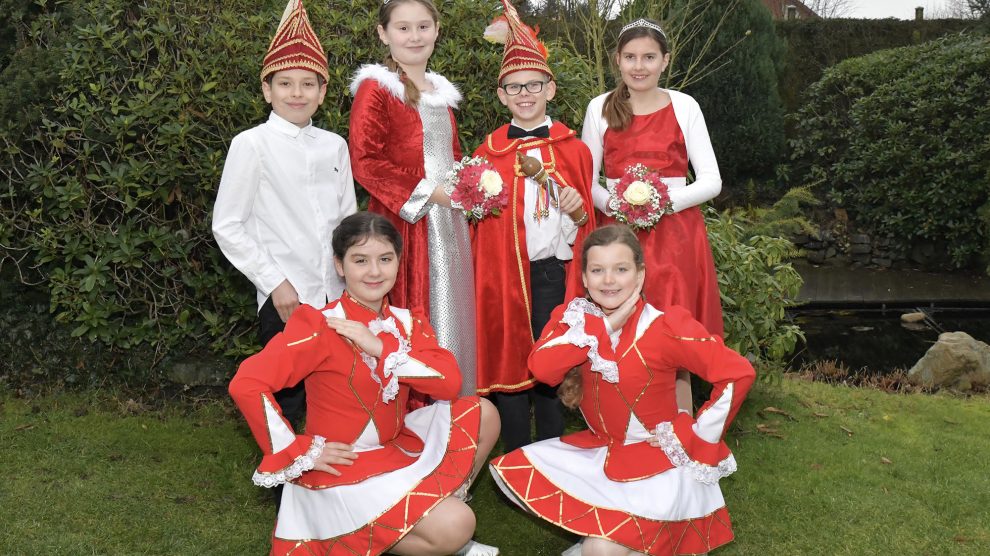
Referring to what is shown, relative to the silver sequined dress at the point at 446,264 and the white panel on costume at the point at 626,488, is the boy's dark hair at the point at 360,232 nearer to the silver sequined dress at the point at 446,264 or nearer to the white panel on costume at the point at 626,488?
the silver sequined dress at the point at 446,264

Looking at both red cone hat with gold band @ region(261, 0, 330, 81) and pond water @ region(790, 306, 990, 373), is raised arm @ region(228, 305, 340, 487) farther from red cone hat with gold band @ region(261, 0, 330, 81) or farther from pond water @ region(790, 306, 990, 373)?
pond water @ region(790, 306, 990, 373)

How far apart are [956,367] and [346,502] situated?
18.2ft

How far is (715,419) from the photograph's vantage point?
2.84m

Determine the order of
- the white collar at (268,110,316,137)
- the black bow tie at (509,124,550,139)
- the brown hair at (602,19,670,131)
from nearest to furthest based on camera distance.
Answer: the white collar at (268,110,316,137), the brown hair at (602,19,670,131), the black bow tie at (509,124,550,139)

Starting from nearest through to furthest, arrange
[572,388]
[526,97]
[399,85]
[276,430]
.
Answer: [276,430], [572,388], [399,85], [526,97]

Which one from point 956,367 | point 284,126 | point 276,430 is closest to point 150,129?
point 284,126

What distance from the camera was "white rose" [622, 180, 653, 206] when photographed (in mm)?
3346

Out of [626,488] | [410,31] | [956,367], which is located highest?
[410,31]

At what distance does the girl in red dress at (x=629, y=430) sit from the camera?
2.85 m

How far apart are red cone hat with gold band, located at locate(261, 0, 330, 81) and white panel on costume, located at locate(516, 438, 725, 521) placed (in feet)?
5.17

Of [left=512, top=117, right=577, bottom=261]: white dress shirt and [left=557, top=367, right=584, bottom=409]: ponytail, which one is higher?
[left=512, top=117, right=577, bottom=261]: white dress shirt

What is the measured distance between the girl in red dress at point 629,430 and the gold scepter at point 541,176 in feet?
1.57

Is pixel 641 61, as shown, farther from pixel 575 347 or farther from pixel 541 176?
pixel 575 347

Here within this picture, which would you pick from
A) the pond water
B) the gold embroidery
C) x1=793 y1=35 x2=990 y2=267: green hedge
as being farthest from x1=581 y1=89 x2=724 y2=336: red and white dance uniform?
x1=793 y1=35 x2=990 y2=267: green hedge
